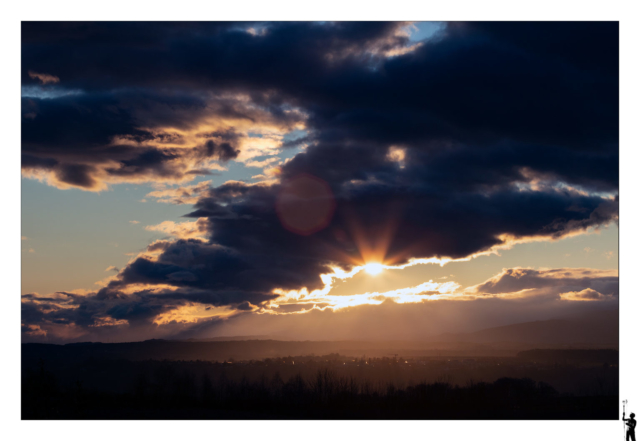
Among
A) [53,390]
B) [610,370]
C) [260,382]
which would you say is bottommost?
[260,382]

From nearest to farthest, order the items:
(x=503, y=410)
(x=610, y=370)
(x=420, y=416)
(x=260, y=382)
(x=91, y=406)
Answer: (x=610, y=370)
(x=420, y=416)
(x=503, y=410)
(x=91, y=406)
(x=260, y=382)

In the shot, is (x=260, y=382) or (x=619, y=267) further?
(x=260, y=382)
